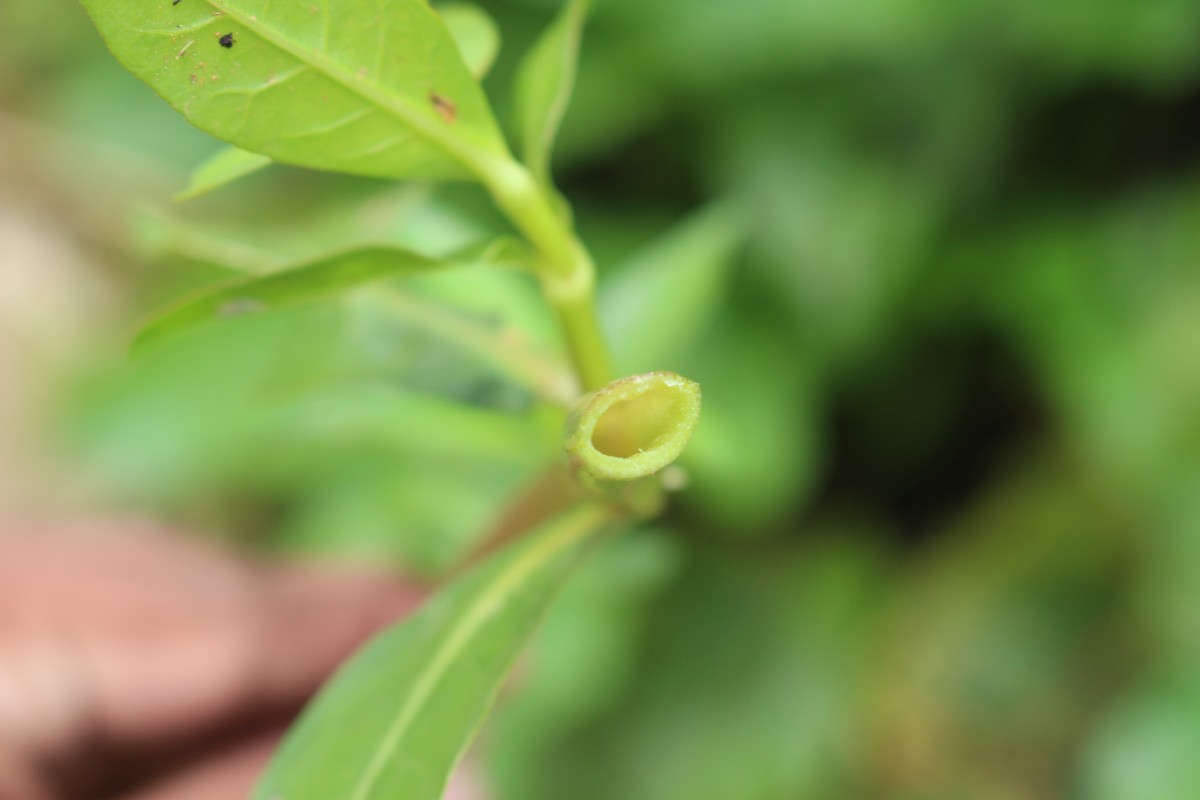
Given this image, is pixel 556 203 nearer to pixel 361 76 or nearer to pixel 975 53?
pixel 361 76

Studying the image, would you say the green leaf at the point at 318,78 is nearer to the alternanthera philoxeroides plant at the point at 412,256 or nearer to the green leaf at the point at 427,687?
the alternanthera philoxeroides plant at the point at 412,256

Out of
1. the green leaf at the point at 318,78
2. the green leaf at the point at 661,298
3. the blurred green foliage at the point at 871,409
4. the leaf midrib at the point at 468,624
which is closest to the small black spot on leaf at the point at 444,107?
the green leaf at the point at 318,78

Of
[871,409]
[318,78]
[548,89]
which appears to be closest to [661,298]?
[548,89]

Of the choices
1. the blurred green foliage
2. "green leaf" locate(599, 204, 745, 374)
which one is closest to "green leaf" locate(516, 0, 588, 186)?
"green leaf" locate(599, 204, 745, 374)

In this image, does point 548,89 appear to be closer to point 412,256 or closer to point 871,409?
point 412,256

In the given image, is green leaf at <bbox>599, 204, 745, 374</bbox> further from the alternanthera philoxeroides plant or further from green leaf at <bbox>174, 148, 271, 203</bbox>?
green leaf at <bbox>174, 148, 271, 203</bbox>
